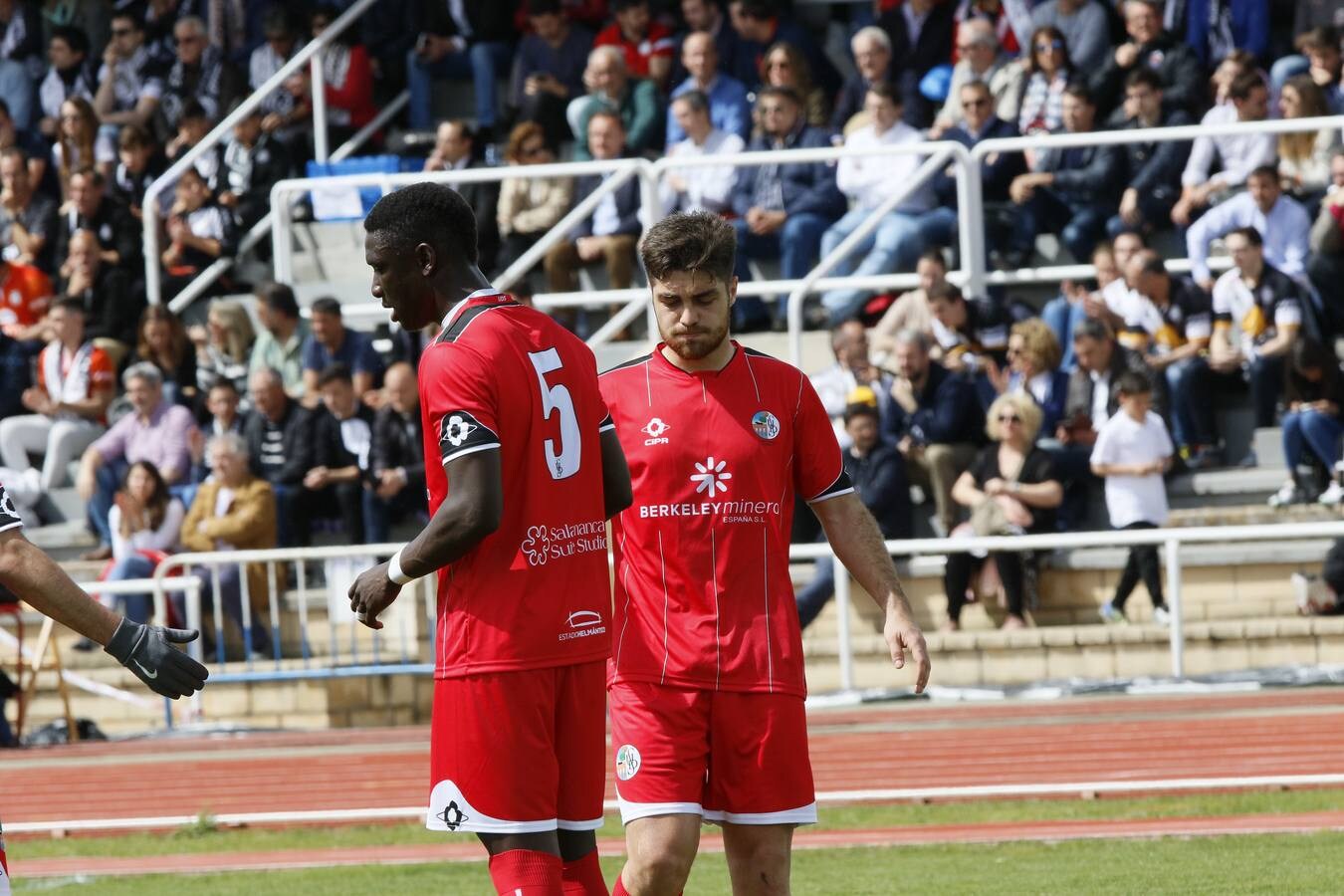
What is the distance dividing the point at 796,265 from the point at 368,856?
7398 millimetres

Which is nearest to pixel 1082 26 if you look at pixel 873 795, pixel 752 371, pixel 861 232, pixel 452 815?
pixel 861 232

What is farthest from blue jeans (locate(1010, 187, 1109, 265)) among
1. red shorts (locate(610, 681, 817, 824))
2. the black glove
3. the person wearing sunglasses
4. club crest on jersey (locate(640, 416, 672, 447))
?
the black glove

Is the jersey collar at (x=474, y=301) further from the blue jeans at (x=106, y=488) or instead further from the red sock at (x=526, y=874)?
the blue jeans at (x=106, y=488)

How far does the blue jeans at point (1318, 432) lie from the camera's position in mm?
14078

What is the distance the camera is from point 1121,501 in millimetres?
14203

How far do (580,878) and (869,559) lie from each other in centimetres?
135

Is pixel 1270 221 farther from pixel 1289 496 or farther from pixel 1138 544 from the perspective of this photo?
pixel 1138 544

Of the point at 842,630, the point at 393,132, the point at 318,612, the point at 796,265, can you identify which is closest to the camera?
the point at 842,630

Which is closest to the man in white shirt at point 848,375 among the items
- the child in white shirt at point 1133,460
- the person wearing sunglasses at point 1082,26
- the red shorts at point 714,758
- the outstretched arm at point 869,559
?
the child in white shirt at point 1133,460

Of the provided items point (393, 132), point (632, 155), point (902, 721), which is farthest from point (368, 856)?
point (393, 132)

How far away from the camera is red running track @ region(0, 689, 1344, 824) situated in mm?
11234

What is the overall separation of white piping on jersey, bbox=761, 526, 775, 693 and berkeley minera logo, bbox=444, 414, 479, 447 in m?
1.23

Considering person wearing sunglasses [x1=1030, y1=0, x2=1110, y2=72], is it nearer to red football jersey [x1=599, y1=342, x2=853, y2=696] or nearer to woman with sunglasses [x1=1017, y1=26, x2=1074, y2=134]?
woman with sunglasses [x1=1017, y1=26, x2=1074, y2=134]

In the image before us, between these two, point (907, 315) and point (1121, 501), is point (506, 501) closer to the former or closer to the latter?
point (1121, 501)
